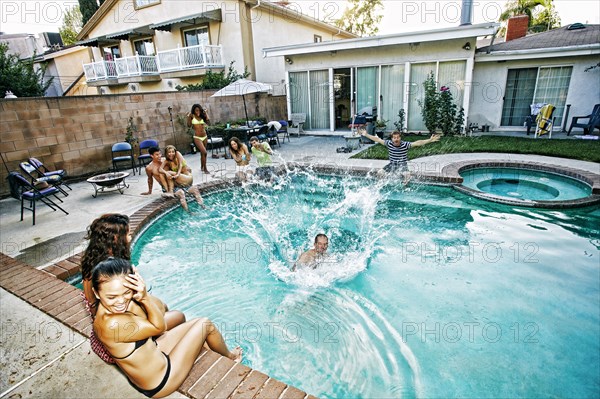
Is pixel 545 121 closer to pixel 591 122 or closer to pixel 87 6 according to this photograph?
pixel 591 122

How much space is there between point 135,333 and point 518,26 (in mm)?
19117

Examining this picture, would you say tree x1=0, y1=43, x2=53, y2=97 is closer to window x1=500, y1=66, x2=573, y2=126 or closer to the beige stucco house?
the beige stucco house

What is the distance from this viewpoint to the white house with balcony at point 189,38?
1524cm

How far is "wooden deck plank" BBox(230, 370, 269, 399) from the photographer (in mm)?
1964

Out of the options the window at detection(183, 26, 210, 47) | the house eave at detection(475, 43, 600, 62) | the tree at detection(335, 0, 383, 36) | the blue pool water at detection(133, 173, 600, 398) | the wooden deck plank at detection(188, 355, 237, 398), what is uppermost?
the tree at detection(335, 0, 383, 36)

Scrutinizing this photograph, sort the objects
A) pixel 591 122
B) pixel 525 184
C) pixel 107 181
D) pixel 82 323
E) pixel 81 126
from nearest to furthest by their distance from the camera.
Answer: pixel 82 323 → pixel 107 181 → pixel 525 184 → pixel 81 126 → pixel 591 122

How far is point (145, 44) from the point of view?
18.9m

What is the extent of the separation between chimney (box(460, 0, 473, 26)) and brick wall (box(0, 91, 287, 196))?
35.4 ft

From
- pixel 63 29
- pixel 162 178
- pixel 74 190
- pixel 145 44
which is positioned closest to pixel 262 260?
pixel 162 178

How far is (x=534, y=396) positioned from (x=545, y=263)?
7.51 ft

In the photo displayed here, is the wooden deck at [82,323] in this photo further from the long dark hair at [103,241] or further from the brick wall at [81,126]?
the brick wall at [81,126]

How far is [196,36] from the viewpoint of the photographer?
1666 centimetres

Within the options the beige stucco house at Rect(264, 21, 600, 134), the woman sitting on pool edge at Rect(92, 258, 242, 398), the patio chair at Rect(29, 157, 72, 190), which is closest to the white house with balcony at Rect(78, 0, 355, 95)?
the beige stucco house at Rect(264, 21, 600, 134)

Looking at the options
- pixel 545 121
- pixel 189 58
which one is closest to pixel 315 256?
pixel 545 121
